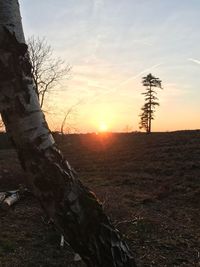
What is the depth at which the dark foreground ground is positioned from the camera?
7.86m

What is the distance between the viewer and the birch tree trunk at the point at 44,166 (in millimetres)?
4309

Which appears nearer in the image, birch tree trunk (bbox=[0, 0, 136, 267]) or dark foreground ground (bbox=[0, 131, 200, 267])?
birch tree trunk (bbox=[0, 0, 136, 267])

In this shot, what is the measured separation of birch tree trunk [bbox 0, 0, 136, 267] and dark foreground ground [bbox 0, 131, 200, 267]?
286cm

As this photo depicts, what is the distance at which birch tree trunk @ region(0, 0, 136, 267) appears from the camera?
4309mm

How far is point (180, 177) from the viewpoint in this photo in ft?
61.1

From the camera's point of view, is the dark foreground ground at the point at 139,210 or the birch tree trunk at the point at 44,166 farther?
the dark foreground ground at the point at 139,210

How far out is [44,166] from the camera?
452 centimetres

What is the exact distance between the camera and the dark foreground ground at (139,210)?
786 cm

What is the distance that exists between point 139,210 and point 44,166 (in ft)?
25.0

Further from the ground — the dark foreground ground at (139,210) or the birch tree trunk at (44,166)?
the birch tree trunk at (44,166)

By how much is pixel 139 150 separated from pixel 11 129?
2481 cm

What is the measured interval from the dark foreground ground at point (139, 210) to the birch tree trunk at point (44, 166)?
286 centimetres

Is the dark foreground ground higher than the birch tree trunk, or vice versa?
the birch tree trunk

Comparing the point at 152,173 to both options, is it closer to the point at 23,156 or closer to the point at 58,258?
the point at 58,258
